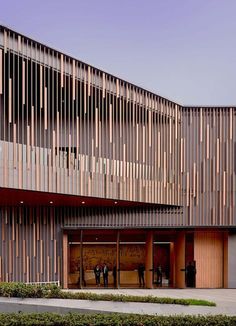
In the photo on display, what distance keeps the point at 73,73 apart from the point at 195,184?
8425mm

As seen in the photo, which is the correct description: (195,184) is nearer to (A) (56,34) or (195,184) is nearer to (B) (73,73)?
(B) (73,73)

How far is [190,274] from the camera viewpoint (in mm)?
27516

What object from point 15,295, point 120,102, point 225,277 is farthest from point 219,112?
point 15,295

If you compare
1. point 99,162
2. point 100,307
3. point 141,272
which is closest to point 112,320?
point 100,307

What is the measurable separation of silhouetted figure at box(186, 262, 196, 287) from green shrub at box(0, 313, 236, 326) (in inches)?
491

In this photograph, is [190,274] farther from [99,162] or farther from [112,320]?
[112,320]

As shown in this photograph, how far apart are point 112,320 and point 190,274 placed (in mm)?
13361

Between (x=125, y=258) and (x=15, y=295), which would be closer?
(x=15, y=295)

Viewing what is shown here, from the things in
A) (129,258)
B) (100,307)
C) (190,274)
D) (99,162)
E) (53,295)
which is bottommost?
(190,274)

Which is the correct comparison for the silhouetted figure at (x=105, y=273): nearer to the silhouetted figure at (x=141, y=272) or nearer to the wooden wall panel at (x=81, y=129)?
the silhouetted figure at (x=141, y=272)

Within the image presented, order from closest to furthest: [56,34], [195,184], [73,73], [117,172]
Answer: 1. [73,73]
2. [117,172]
3. [195,184]
4. [56,34]

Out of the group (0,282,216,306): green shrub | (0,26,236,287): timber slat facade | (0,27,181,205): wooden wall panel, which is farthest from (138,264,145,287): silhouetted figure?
(0,282,216,306): green shrub

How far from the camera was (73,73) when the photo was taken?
2194 centimetres

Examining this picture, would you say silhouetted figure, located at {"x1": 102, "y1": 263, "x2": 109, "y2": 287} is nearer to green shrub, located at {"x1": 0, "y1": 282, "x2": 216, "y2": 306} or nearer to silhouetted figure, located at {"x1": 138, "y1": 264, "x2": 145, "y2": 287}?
silhouetted figure, located at {"x1": 138, "y1": 264, "x2": 145, "y2": 287}
